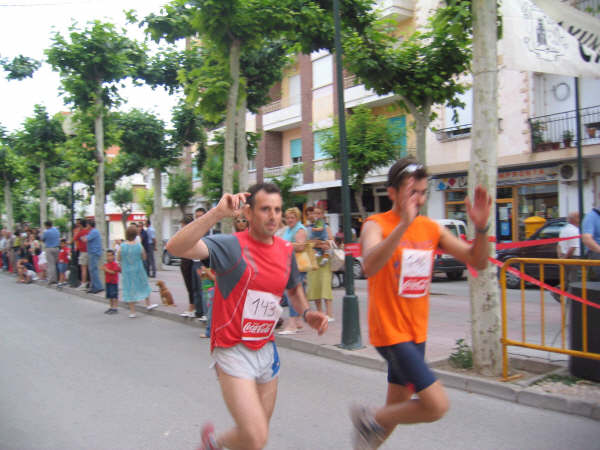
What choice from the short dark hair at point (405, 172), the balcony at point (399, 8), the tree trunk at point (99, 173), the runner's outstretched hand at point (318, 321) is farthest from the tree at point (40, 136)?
the short dark hair at point (405, 172)

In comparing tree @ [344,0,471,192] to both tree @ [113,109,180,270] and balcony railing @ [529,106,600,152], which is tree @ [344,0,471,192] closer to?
balcony railing @ [529,106,600,152]

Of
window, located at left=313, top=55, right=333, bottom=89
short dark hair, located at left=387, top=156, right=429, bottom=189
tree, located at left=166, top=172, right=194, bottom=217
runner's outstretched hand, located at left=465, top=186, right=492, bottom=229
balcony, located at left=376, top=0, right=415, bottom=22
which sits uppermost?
balcony, located at left=376, top=0, right=415, bottom=22

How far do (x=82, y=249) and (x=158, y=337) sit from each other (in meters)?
8.05

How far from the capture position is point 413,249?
9.87 ft

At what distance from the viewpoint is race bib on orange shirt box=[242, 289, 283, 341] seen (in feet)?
9.47

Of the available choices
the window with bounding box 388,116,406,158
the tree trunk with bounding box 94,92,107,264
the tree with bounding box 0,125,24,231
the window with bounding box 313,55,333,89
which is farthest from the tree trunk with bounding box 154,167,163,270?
the window with bounding box 388,116,406,158

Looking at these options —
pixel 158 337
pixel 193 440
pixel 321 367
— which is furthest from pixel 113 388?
pixel 158 337

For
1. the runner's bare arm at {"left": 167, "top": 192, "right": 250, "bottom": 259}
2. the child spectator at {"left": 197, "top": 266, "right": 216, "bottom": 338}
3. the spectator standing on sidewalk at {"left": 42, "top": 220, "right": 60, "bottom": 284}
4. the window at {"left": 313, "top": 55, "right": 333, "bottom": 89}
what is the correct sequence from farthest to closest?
the window at {"left": 313, "top": 55, "right": 333, "bottom": 89}
the spectator standing on sidewalk at {"left": 42, "top": 220, "right": 60, "bottom": 284}
the child spectator at {"left": 197, "top": 266, "right": 216, "bottom": 338}
the runner's bare arm at {"left": 167, "top": 192, "right": 250, "bottom": 259}

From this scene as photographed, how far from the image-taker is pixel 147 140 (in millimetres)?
20859

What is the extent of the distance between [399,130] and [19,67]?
522 inches

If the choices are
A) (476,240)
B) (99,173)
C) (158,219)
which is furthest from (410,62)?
(158,219)

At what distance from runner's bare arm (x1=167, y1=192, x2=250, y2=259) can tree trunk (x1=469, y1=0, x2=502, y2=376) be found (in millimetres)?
3500

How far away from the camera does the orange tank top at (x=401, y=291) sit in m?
2.96

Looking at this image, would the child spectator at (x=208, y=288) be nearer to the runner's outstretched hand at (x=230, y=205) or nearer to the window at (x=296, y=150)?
the runner's outstretched hand at (x=230, y=205)
